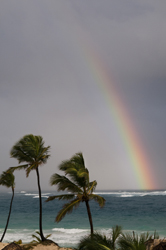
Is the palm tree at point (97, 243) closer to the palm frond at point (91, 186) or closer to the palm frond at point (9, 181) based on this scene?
the palm frond at point (91, 186)

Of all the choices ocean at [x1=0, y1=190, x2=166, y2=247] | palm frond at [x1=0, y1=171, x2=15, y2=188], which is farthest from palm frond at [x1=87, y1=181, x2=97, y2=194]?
palm frond at [x1=0, y1=171, x2=15, y2=188]

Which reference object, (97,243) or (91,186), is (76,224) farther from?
(97,243)

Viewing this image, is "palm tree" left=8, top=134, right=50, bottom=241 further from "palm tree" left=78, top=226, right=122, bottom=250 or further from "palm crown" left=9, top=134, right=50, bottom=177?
"palm tree" left=78, top=226, right=122, bottom=250

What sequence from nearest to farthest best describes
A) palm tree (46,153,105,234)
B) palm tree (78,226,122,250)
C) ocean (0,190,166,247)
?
1. palm tree (78,226,122,250)
2. palm tree (46,153,105,234)
3. ocean (0,190,166,247)

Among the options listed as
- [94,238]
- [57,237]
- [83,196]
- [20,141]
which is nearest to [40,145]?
[20,141]

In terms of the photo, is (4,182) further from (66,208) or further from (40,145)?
(66,208)

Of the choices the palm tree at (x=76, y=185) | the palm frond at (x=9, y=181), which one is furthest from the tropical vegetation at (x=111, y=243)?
the palm frond at (x=9, y=181)

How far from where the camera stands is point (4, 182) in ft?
105

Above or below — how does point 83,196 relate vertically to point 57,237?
above

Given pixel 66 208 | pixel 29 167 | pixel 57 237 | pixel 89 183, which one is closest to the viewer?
pixel 66 208

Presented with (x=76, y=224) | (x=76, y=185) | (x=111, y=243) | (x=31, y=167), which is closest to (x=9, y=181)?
(x=31, y=167)

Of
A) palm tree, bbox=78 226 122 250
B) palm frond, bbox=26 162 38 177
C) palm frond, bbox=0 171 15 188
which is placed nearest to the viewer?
palm tree, bbox=78 226 122 250

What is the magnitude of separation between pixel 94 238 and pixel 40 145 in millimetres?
18092

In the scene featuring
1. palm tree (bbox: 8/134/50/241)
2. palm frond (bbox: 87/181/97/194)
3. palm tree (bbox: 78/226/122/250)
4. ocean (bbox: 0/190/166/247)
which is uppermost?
palm tree (bbox: 8/134/50/241)
